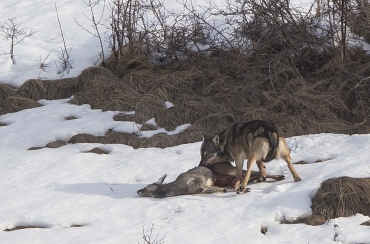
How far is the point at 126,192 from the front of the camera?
8.91 metres

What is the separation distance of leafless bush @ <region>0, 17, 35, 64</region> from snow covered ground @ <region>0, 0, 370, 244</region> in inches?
108

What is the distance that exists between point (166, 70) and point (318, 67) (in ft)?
10.5

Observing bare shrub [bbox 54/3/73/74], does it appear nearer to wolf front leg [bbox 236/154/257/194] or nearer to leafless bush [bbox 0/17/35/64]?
leafless bush [bbox 0/17/35/64]

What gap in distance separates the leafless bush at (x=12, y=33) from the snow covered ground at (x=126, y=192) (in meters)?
2.73

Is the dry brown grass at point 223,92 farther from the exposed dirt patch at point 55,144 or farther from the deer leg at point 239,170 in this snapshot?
the deer leg at point 239,170

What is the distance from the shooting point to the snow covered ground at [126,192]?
7.30 m

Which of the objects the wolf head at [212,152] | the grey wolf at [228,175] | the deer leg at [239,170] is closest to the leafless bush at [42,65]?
the wolf head at [212,152]

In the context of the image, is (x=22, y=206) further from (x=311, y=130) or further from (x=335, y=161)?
(x=311, y=130)

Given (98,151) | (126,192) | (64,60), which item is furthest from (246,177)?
(64,60)

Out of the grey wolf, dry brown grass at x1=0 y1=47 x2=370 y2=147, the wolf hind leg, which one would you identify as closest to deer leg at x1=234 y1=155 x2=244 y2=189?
the grey wolf

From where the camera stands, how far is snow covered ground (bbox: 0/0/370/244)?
730 cm

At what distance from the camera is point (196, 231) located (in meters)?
7.34

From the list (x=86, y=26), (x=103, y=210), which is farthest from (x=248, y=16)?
(x=103, y=210)

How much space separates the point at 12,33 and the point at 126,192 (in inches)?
351
